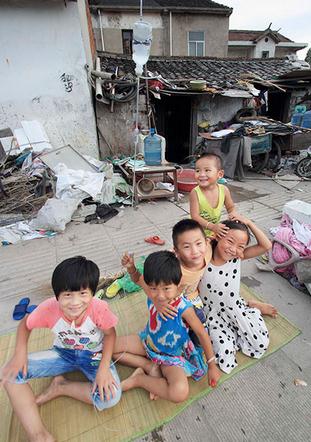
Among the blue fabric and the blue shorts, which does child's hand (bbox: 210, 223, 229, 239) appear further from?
the blue shorts

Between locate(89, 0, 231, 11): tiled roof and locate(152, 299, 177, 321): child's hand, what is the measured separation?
16252 mm

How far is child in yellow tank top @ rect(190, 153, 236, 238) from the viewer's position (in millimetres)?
Answer: 2230

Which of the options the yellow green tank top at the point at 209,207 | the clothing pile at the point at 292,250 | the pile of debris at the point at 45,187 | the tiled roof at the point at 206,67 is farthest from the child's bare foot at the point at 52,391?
the tiled roof at the point at 206,67

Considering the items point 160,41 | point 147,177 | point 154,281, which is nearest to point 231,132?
point 147,177

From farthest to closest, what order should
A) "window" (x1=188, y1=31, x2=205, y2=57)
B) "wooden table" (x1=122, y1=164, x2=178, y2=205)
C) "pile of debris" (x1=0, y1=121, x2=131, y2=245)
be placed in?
1. "window" (x1=188, y1=31, x2=205, y2=57)
2. "wooden table" (x1=122, y1=164, x2=178, y2=205)
3. "pile of debris" (x1=0, y1=121, x2=131, y2=245)

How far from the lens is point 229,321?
6.49 feet

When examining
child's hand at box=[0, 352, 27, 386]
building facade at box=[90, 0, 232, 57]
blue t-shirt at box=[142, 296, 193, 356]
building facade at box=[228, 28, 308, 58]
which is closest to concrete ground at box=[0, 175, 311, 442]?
blue t-shirt at box=[142, 296, 193, 356]

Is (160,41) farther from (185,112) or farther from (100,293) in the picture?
(100,293)

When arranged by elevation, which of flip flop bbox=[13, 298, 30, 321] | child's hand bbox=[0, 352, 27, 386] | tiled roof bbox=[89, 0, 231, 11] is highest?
tiled roof bbox=[89, 0, 231, 11]

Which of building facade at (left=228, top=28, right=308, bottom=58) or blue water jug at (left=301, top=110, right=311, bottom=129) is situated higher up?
building facade at (left=228, top=28, right=308, bottom=58)

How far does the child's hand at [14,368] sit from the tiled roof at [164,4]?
646 inches

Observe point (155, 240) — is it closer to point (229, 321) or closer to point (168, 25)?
point (229, 321)

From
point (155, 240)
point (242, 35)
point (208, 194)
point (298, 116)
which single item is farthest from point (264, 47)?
point (208, 194)

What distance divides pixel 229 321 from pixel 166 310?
770 mm
